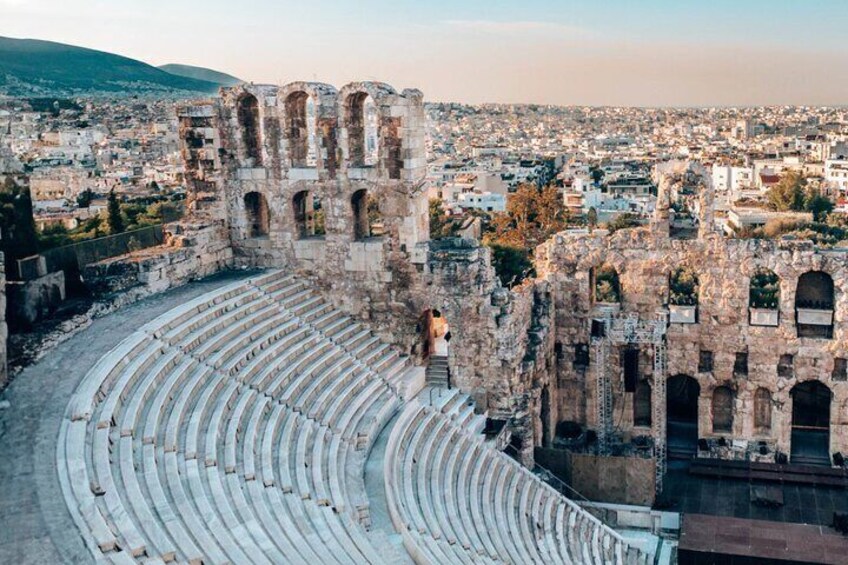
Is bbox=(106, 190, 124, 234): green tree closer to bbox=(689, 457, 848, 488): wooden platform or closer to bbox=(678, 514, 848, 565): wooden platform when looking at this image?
bbox=(689, 457, 848, 488): wooden platform

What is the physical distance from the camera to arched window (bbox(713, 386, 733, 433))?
2297 cm

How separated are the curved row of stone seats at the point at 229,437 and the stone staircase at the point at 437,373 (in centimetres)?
114

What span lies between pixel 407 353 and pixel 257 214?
5.56 metres

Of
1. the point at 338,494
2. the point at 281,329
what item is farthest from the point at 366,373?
the point at 338,494

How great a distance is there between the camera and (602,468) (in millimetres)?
20531

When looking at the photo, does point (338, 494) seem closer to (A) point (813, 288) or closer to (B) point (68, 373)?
(B) point (68, 373)

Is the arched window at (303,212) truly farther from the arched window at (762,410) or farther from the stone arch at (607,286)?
the stone arch at (607,286)

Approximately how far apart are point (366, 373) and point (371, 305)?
9.55 feet

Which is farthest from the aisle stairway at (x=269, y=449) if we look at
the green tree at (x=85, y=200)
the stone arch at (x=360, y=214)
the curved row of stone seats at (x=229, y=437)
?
the green tree at (x=85, y=200)

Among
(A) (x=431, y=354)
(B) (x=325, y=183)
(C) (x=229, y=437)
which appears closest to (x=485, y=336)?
(A) (x=431, y=354)

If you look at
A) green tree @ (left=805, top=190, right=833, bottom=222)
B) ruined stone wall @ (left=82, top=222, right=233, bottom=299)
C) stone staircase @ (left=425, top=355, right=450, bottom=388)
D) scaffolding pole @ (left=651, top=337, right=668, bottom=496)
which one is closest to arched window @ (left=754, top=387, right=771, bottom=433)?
scaffolding pole @ (left=651, top=337, right=668, bottom=496)

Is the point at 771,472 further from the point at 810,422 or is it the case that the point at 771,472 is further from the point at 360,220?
the point at 360,220

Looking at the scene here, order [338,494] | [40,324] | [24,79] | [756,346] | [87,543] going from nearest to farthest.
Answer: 1. [87,543]
2. [338,494]
3. [40,324]
4. [756,346]
5. [24,79]

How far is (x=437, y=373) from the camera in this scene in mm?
21531
